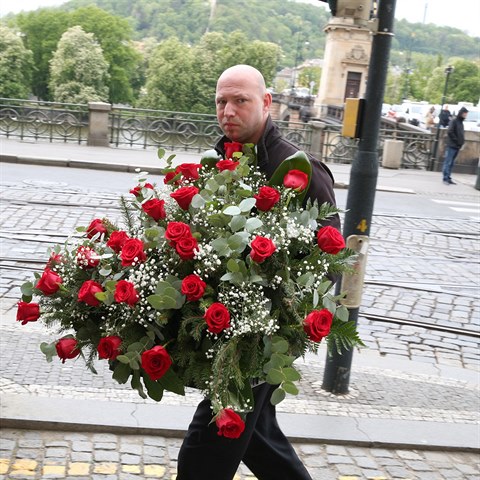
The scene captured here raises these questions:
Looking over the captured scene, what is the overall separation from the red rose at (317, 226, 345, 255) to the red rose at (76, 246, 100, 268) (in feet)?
2.69

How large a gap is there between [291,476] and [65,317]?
1252 millimetres

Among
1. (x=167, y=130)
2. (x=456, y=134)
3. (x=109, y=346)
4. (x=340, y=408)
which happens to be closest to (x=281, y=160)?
(x=109, y=346)

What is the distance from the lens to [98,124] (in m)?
23.5

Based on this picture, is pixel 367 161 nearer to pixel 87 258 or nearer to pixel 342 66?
pixel 87 258

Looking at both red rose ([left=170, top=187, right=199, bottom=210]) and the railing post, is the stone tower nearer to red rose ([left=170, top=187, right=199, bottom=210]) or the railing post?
the railing post

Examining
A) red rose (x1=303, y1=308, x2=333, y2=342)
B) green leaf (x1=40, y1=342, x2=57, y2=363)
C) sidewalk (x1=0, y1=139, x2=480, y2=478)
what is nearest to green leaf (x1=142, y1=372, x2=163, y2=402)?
green leaf (x1=40, y1=342, x2=57, y2=363)

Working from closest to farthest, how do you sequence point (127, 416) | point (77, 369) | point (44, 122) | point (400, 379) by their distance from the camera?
point (127, 416)
point (77, 369)
point (400, 379)
point (44, 122)

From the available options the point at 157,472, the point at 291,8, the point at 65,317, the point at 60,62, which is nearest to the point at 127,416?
the point at 157,472

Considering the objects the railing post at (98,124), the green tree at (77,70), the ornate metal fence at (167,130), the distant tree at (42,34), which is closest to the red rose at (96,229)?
the railing post at (98,124)

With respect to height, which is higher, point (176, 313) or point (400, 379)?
point (176, 313)

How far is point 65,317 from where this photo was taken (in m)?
3.03

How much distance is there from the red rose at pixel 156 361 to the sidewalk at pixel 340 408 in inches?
81.1

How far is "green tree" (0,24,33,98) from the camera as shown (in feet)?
244

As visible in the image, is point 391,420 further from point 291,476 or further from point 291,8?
point 291,8
